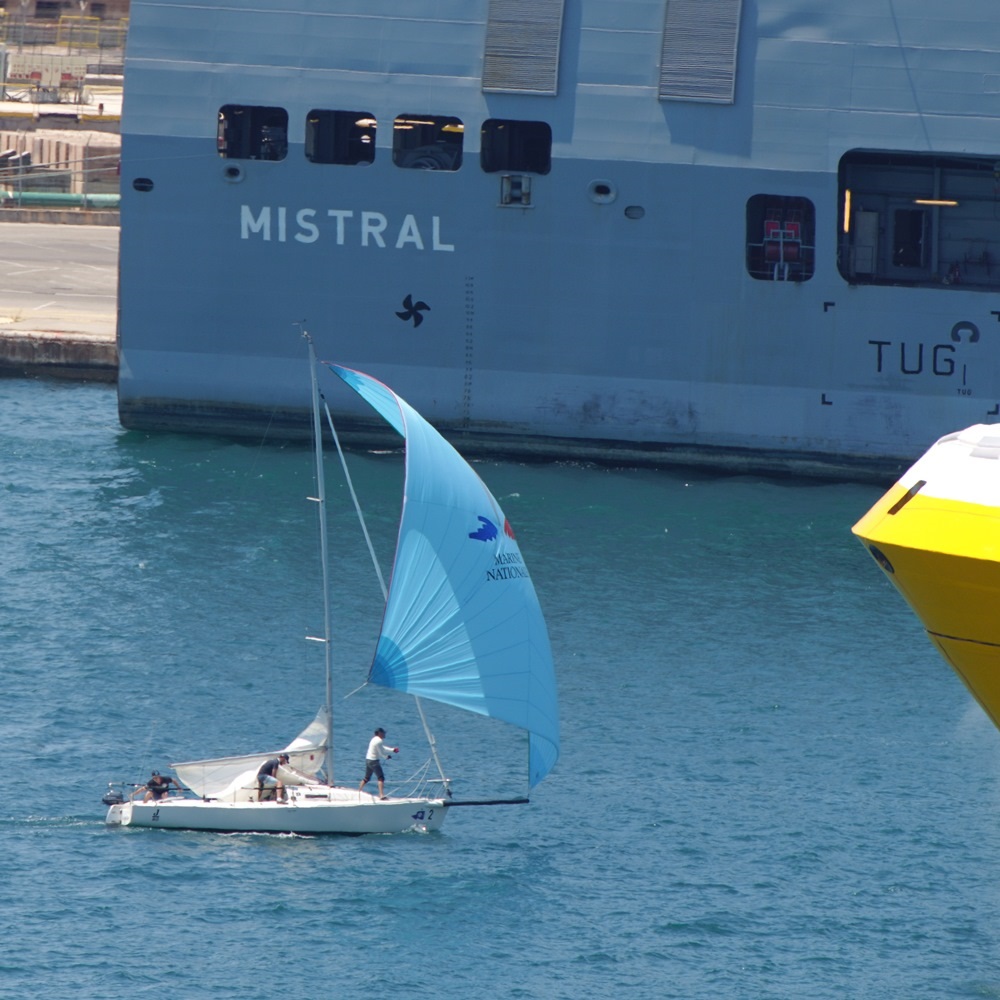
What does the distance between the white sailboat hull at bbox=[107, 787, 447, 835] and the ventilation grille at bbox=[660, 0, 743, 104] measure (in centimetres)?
2406

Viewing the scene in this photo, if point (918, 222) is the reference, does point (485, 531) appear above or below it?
below

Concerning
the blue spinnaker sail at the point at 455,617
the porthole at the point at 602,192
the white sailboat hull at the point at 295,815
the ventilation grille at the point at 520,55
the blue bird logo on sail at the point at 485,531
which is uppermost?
the ventilation grille at the point at 520,55

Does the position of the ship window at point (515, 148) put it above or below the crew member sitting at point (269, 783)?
above

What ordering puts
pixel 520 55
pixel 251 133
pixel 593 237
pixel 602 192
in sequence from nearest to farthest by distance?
pixel 520 55 → pixel 602 192 → pixel 593 237 → pixel 251 133

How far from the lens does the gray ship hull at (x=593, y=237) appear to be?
153 ft

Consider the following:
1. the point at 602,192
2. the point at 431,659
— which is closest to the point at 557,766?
the point at 431,659

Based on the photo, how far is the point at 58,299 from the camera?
62219 millimetres

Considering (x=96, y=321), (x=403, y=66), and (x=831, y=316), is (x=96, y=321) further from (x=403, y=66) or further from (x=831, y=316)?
(x=831, y=316)

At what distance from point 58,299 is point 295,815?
3732 cm

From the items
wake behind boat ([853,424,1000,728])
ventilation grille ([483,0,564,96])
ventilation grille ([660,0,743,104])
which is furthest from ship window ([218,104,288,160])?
wake behind boat ([853,424,1000,728])

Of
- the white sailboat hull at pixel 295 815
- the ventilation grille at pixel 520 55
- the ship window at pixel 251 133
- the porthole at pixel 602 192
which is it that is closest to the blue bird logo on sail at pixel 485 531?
the white sailboat hull at pixel 295 815

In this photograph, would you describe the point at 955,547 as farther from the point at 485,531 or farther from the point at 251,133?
the point at 251,133

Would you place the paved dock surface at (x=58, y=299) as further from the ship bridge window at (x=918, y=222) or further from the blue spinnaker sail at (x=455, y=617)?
the blue spinnaker sail at (x=455, y=617)

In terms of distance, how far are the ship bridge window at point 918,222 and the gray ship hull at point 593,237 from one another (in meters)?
0.07
